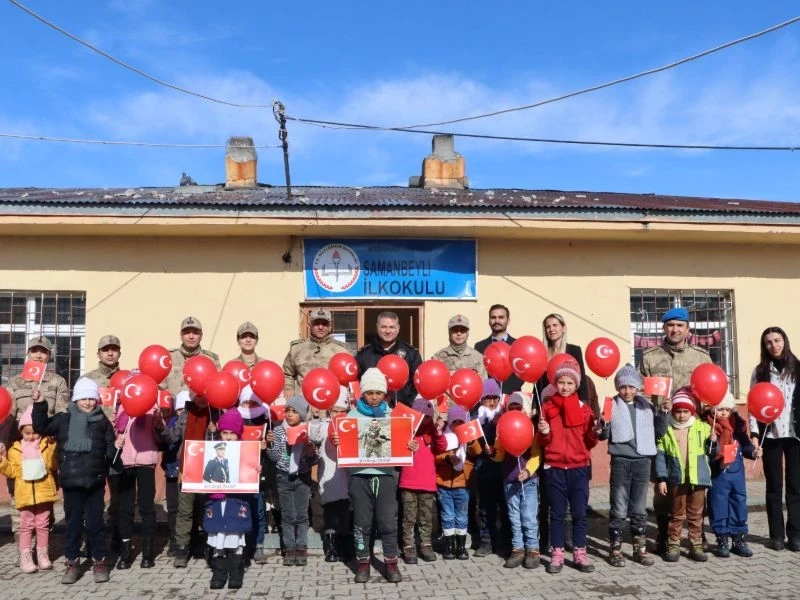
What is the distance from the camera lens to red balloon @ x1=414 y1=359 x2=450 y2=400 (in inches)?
187

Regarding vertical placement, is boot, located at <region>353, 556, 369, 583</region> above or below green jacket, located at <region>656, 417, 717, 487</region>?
below

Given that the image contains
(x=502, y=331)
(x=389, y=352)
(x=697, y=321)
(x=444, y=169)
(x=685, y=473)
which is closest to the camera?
(x=685, y=473)

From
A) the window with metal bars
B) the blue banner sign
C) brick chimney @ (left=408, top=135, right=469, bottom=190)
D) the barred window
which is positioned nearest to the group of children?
the blue banner sign

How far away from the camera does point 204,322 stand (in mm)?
7500

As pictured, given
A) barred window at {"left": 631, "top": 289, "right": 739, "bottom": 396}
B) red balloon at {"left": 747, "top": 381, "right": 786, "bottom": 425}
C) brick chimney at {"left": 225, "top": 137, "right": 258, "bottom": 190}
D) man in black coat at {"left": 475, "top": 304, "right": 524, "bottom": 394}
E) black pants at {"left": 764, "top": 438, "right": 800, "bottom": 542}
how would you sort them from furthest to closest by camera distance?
brick chimney at {"left": 225, "top": 137, "right": 258, "bottom": 190}, barred window at {"left": 631, "top": 289, "right": 739, "bottom": 396}, man in black coat at {"left": 475, "top": 304, "right": 524, "bottom": 394}, black pants at {"left": 764, "top": 438, "right": 800, "bottom": 542}, red balloon at {"left": 747, "top": 381, "right": 786, "bottom": 425}

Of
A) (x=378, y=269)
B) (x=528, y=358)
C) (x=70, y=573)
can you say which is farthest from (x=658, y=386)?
(x=70, y=573)

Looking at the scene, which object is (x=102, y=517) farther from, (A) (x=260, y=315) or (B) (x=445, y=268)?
(B) (x=445, y=268)

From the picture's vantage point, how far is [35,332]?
7.48 m

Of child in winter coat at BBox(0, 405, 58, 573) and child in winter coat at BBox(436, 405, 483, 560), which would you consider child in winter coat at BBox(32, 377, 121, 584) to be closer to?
child in winter coat at BBox(0, 405, 58, 573)

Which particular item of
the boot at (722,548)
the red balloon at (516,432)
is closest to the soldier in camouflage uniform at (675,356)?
the boot at (722,548)

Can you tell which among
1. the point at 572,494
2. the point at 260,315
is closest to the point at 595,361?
the point at 572,494

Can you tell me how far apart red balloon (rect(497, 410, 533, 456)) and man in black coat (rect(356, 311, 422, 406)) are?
0.94m

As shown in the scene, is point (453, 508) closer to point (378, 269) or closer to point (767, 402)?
point (767, 402)

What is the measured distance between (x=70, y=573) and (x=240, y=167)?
5879 mm
